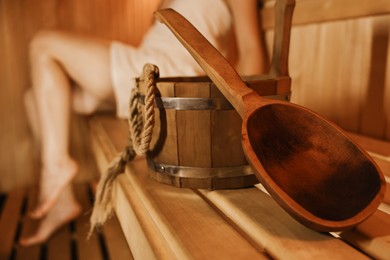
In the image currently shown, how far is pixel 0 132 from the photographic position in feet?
8.42

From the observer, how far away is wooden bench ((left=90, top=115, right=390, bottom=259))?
647 mm

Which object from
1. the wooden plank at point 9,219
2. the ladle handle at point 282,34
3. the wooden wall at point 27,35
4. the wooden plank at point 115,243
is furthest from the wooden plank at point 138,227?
the wooden wall at point 27,35

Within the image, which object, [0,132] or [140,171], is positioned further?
[0,132]

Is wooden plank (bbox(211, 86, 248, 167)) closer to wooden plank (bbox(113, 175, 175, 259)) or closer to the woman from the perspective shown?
wooden plank (bbox(113, 175, 175, 259))

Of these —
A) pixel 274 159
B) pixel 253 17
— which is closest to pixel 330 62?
pixel 253 17

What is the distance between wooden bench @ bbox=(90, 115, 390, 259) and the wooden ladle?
43 mm

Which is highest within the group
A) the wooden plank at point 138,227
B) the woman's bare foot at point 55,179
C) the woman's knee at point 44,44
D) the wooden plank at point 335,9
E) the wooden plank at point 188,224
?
the wooden plank at point 335,9

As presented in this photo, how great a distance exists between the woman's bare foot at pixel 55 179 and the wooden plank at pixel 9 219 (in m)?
0.30

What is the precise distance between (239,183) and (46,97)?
1.37 metres

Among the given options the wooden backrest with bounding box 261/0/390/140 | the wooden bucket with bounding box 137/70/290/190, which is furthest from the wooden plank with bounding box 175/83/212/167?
the wooden backrest with bounding box 261/0/390/140

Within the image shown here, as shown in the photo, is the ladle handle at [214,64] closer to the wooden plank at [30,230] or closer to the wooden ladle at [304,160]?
the wooden ladle at [304,160]

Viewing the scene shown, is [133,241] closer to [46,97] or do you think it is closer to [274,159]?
[274,159]

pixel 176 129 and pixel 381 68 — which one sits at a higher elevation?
pixel 381 68

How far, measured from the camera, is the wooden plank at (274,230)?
2.07 feet
